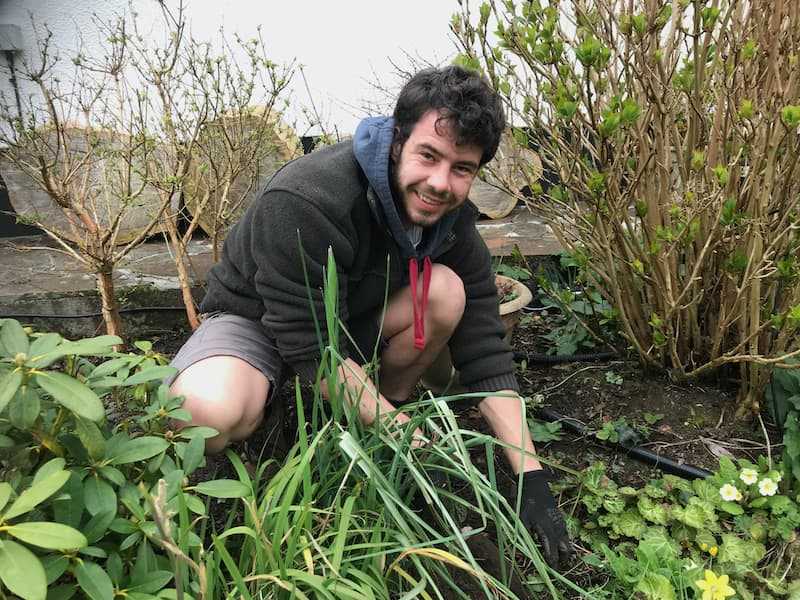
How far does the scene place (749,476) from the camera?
188 centimetres

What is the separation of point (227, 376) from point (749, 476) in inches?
56.4

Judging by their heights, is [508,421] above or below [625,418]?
above

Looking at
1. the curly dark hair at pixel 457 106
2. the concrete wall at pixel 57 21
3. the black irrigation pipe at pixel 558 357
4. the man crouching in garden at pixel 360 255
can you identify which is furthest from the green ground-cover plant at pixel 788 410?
the concrete wall at pixel 57 21

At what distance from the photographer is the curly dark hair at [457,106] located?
68.3 inches

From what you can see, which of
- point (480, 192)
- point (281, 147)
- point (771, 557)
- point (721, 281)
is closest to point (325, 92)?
point (281, 147)

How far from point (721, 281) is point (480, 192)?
2000mm

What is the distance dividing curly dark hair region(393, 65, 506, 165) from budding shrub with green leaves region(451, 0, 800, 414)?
6.8 inches

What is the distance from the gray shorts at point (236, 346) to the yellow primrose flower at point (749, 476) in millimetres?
Answer: 1327

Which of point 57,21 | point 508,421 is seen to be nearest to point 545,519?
point 508,421

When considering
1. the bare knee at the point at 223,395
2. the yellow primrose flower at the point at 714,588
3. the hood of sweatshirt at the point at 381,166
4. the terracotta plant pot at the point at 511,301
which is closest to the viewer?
the yellow primrose flower at the point at 714,588

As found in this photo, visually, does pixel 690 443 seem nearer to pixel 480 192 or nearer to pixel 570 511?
pixel 570 511

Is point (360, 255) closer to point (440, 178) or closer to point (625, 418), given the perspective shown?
point (440, 178)

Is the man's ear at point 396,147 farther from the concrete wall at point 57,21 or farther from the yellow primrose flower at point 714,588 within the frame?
the concrete wall at point 57,21

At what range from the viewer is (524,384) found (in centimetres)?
265
